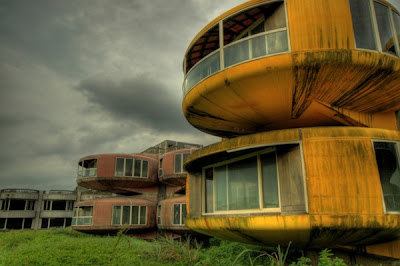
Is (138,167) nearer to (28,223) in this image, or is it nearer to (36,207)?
(36,207)

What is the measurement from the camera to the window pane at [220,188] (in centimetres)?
1041

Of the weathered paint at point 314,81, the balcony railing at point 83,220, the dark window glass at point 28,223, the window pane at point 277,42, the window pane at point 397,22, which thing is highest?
the window pane at point 397,22

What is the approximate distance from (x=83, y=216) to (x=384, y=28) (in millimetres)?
27180

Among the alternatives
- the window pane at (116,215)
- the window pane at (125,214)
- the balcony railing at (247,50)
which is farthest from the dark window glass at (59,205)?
the balcony railing at (247,50)

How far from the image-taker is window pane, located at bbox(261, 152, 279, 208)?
8.93 meters

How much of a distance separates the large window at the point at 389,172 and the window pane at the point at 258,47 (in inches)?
166

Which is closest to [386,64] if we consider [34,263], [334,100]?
[334,100]

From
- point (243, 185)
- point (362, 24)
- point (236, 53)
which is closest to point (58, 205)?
point (243, 185)

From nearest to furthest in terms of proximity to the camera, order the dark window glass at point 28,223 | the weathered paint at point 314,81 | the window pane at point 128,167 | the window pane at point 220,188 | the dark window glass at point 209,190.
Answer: the weathered paint at point 314,81, the window pane at point 220,188, the dark window glass at point 209,190, the window pane at point 128,167, the dark window glass at point 28,223

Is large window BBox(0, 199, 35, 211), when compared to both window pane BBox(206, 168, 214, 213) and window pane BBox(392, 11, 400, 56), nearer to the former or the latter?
window pane BBox(206, 168, 214, 213)

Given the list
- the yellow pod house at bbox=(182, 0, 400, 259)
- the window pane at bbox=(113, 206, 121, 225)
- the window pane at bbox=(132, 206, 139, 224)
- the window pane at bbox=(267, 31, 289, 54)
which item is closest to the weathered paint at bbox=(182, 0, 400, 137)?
the yellow pod house at bbox=(182, 0, 400, 259)

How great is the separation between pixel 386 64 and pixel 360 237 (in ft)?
16.4

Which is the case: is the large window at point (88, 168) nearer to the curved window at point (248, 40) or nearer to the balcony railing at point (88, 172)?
the balcony railing at point (88, 172)

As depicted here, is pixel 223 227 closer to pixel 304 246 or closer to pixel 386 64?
pixel 304 246
